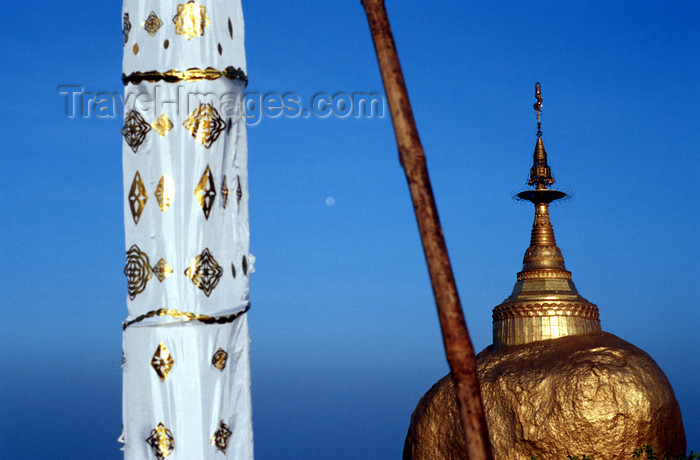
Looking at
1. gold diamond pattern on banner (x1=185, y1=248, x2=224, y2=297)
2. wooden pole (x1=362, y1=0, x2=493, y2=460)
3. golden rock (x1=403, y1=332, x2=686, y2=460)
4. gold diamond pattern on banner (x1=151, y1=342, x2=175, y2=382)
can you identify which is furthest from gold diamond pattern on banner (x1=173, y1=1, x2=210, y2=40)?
golden rock (x1=403, y1=332, x2=686, y2=460)

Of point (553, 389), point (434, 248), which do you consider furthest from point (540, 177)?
point (434, 248)

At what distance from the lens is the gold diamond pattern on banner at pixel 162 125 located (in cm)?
395

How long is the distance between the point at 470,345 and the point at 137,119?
6.82 feet

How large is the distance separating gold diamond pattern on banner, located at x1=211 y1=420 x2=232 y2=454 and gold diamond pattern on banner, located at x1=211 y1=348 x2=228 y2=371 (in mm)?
272

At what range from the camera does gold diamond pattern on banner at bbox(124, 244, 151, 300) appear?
3.93 meters

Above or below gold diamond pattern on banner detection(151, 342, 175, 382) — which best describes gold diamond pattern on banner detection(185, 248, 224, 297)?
above

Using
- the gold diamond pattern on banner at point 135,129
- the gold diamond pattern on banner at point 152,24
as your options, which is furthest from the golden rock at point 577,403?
the gold diamond pattern on banner at point 152,24

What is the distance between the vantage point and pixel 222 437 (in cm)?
392

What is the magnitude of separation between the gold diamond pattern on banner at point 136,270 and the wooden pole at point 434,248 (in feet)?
4.63

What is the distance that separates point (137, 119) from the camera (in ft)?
13.1

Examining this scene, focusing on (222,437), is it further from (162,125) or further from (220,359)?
(162,125)

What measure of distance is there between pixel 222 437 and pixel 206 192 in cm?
121

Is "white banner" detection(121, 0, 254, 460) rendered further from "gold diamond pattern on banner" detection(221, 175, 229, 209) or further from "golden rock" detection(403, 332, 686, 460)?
"golden rock" detection(403, 332, 686, 460)

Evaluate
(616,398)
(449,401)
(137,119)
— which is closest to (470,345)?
(137,119)
